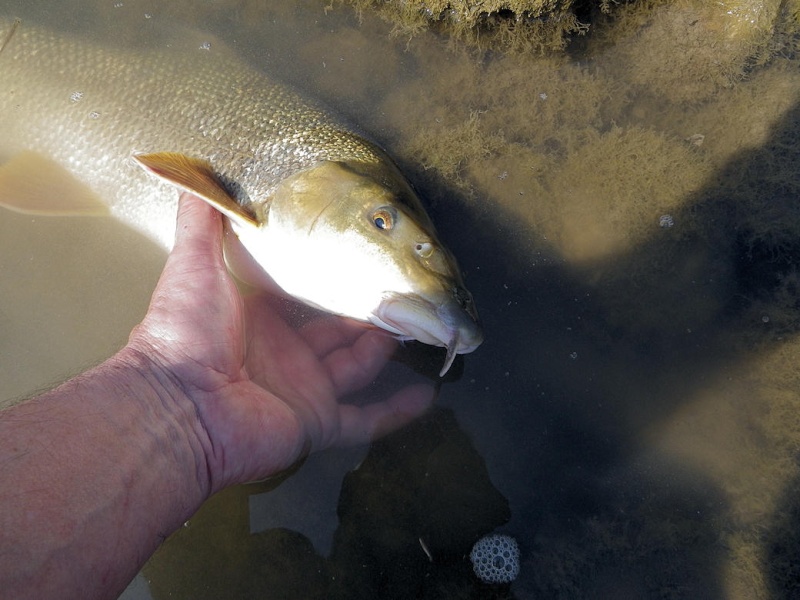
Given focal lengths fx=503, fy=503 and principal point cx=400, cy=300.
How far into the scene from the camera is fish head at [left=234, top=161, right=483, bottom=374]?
2.17 meters

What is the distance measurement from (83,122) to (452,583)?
3.47m

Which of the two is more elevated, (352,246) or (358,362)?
(352,246)

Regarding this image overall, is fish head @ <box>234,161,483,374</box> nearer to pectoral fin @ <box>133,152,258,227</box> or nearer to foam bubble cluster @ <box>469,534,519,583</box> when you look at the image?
pectoral fin @ <box>133,152,258,227</box>

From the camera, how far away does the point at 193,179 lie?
2.50m

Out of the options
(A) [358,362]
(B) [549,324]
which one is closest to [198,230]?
(A) [358,362]

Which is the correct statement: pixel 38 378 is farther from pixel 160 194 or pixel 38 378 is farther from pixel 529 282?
pixel 529 282

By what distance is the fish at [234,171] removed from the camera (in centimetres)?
226

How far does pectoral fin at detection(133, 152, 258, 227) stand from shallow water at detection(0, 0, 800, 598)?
94cm

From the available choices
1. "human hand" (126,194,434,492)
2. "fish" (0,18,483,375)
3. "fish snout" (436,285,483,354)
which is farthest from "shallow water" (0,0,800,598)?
"fish snout" (436,285,483,354)

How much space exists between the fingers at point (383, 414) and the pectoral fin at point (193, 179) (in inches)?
46.3

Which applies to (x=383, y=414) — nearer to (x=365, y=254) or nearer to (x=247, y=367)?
(x=247, y=367)

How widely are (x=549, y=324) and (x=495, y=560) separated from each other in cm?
135

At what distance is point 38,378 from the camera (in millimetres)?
3113

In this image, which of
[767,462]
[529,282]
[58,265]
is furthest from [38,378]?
[767,462]
